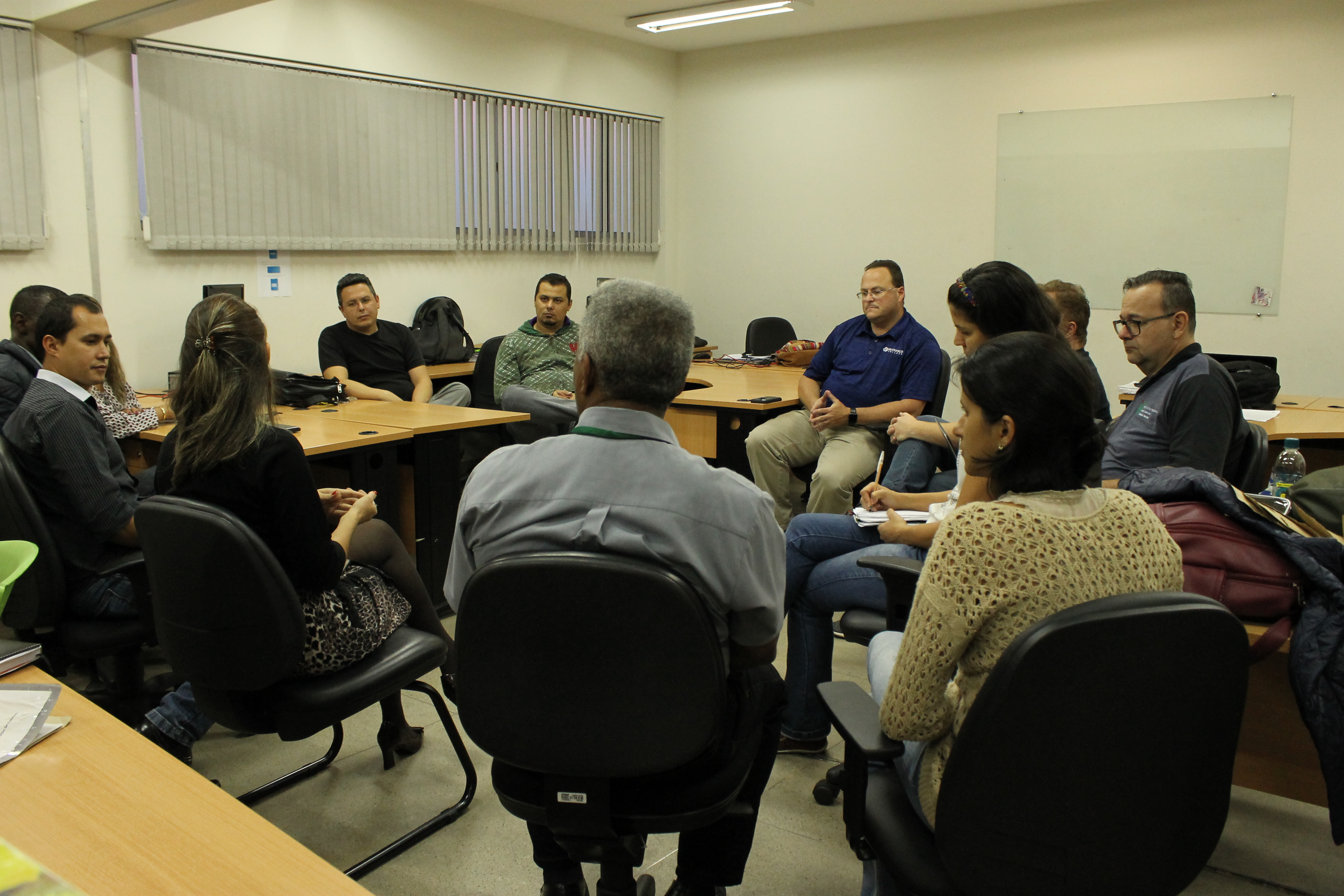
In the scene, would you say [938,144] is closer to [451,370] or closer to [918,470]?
[451,370]

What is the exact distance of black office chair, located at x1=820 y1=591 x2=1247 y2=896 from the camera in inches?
46.4

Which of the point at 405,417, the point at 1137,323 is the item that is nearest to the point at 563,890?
the point at 1137,323

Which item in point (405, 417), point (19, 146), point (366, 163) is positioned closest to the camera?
point (405, 417)

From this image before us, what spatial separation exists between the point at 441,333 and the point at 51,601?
3.88 m

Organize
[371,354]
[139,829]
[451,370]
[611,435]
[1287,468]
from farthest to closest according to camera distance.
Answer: [451,370]
[371,354]
[1287,468]
[611,435]
[139,829]

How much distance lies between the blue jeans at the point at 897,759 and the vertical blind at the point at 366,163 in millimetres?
4487

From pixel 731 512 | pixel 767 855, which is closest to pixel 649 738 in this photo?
pixel 731 512

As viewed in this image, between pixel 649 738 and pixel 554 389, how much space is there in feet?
12.0

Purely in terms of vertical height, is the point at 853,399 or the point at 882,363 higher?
the point at 882,363

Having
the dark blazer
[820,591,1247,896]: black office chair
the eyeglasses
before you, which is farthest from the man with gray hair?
the dark blazer

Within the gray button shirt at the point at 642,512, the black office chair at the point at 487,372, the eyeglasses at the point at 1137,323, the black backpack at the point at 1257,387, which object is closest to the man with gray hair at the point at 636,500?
the gray button shirt at the point at 642,512

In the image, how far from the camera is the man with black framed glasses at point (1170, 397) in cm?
256

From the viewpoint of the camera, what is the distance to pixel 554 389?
4949 mm

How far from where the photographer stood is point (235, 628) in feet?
5.97
